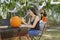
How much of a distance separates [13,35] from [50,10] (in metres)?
5.18

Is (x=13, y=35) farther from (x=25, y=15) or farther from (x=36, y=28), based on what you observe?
(x=25, y=15)

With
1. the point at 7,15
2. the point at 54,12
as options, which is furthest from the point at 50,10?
the point at 7,15

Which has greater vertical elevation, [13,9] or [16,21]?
[16,21]

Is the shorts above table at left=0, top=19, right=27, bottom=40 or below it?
below

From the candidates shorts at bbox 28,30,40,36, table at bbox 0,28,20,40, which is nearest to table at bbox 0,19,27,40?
table at bbox 0,28,20,40

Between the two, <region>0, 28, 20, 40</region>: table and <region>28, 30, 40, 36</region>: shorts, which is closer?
<region>0, 28, 20, 40</region>: table

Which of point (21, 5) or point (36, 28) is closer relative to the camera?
point (36, 28)

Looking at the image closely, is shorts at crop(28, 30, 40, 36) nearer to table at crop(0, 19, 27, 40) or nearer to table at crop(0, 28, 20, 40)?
table at crop(0, 19, 27, 40)

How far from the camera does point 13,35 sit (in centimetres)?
332

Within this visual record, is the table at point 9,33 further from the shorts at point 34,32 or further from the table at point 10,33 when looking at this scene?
the shorts at point 34,32

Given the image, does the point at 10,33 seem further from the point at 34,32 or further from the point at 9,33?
the point at 34,32

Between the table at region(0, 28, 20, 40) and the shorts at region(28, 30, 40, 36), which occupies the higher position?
the table at region(0, 28, 20, 40)

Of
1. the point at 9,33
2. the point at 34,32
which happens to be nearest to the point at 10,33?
the point at 9,33

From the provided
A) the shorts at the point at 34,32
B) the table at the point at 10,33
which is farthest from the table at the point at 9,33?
the shorts at the point at 34,32
